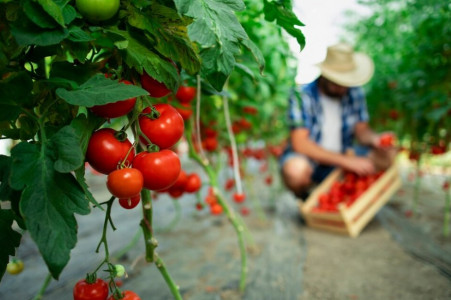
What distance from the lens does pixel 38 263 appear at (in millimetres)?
1456

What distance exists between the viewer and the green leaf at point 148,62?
523 mm

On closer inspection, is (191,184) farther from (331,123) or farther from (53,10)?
(331,123)

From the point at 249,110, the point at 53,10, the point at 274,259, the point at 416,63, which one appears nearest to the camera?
the point at 53,10

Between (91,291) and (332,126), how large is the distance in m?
2.57

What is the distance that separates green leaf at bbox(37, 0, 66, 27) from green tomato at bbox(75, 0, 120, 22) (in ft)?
0.16

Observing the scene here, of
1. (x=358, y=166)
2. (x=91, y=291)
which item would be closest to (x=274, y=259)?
(x=358, y=166)

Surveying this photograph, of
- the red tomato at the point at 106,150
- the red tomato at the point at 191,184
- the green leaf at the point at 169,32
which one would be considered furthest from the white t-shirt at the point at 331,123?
the red tomato at the point at 106,150

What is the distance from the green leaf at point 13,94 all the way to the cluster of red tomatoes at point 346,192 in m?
2.03

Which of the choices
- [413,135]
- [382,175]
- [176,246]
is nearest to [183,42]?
[176,246]

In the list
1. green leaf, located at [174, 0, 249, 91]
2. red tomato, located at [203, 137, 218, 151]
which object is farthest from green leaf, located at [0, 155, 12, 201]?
red tomato, located at [203, 137, 218, 151]

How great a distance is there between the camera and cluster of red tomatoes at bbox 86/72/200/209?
0.50 meters

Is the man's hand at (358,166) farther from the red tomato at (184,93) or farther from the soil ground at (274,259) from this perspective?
the red tomato at (184,93)

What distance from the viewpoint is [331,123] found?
9.16 feet

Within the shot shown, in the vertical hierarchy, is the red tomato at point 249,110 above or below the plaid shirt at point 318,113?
above
